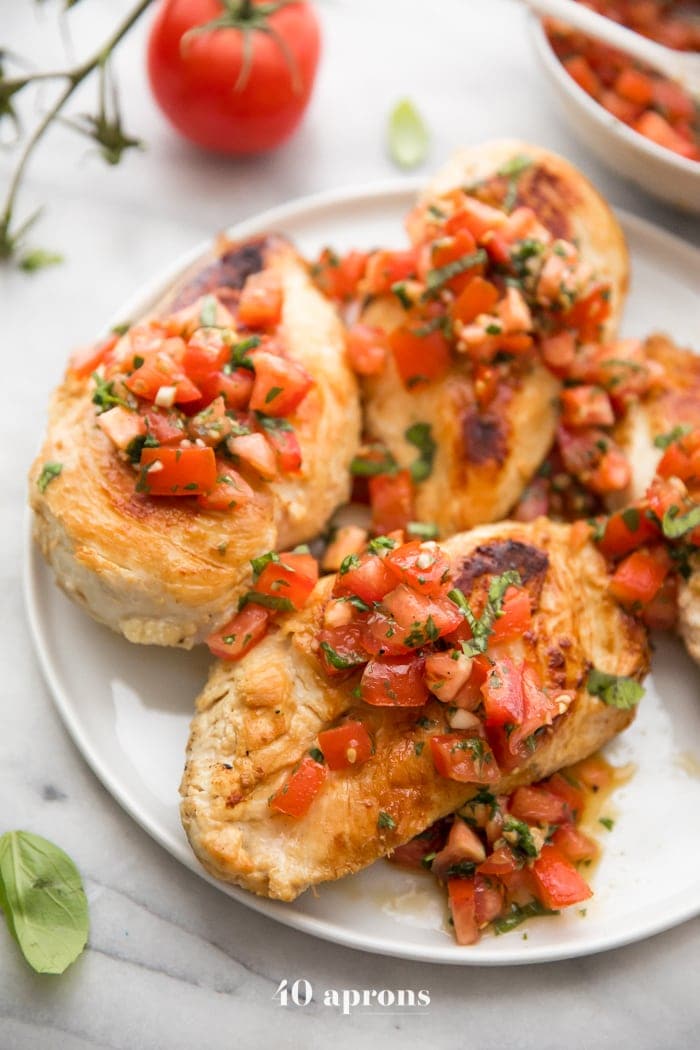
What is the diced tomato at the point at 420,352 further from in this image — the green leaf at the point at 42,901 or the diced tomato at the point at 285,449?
the green leaf at the point at 42,901

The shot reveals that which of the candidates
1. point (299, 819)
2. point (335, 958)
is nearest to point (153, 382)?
point (299, 819)

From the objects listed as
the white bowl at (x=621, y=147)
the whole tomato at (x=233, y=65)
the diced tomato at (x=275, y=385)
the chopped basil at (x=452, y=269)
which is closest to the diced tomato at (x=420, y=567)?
the diced tomato at (x=275, y=385)

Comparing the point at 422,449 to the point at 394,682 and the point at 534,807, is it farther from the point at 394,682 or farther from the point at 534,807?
the point at 534,807

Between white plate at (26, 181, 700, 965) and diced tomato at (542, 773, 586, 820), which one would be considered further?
diced tomato at (542, 773, 586, 820)

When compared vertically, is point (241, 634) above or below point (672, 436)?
below

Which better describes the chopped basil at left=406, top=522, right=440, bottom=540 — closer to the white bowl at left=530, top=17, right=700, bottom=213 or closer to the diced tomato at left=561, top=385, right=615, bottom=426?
the diced tomato at left=561, top=385, right=615, bottom=426

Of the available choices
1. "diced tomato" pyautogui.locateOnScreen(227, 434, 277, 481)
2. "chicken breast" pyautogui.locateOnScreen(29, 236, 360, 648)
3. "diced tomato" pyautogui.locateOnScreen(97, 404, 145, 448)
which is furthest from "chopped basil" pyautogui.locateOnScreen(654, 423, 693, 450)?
"diced tomato" pyautogui.locateOnScreen(97, 404, 145, 448)

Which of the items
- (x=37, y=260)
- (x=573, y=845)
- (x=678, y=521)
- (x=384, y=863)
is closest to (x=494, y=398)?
(x=678, y=521)
